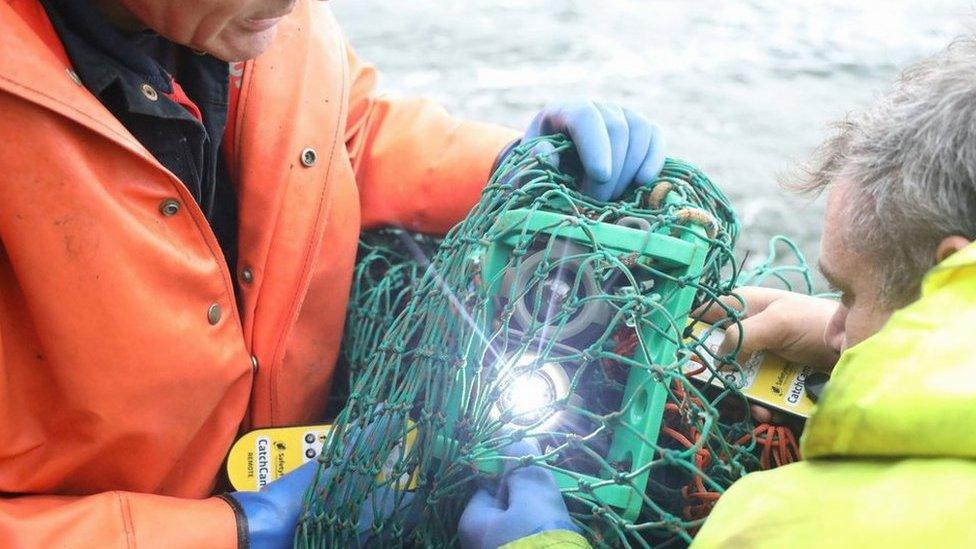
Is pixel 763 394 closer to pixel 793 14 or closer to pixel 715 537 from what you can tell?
pixel 715 537

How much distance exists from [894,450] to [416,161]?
1343mm

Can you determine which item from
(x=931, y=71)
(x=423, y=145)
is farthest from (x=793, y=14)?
(x=931, y=71)

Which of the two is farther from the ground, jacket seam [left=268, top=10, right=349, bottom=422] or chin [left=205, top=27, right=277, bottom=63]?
chin [left=205, top=27, right=277, bottom=63]

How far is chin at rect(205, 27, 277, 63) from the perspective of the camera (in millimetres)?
1724

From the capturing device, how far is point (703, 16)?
6496mm

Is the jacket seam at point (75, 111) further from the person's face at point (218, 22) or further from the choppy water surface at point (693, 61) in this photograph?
the choppy water surface at point (693, 61)

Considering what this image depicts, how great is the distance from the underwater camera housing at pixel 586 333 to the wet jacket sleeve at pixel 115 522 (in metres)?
0.47

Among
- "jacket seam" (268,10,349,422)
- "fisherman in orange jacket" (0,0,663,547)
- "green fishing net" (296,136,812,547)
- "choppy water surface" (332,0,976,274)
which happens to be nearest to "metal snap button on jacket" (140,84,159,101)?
"fisherman in orange jacket" (0,0,663,547)

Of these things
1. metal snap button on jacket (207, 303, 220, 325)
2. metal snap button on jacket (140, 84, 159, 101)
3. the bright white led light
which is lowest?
metal snap button on jacket (207, 303, 220, 325)

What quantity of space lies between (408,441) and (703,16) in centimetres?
534

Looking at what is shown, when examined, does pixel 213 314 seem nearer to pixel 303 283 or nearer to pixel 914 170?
pixel 303 283

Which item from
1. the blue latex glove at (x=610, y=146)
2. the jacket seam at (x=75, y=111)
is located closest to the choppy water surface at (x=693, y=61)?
the blue latex glove at (x=610, y=146)

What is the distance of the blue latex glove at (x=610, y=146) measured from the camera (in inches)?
71.7

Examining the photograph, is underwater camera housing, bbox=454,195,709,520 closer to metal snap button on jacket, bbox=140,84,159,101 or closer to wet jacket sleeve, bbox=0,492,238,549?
wet jacket sleeve, bbox=0,492,238,549
